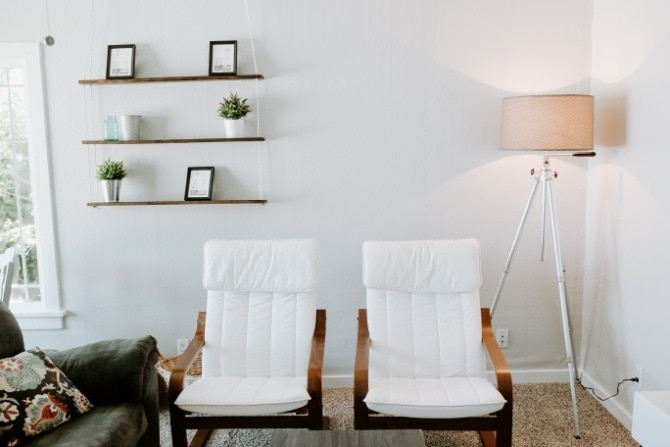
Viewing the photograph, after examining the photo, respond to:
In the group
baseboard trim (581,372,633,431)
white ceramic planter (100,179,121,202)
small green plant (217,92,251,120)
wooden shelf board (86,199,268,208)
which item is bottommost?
baseboard trim (581,372,633,431)

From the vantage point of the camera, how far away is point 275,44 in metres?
3.32

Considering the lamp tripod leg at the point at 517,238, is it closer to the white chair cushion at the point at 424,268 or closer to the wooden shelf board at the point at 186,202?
the white chair cushion at the point at 424,268

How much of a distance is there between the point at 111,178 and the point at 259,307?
47.2 inches

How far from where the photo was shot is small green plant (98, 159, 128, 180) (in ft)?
10.9

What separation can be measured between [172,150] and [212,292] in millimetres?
951

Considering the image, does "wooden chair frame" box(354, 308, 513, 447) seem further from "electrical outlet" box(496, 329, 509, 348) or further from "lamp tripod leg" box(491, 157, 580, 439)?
"electrical outlet" box(496, 329, 509, 348)

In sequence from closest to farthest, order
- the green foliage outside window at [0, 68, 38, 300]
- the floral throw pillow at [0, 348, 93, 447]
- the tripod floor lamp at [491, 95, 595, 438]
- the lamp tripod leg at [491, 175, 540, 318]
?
1. the floral throw pillow at [0, 348, 93, 447]
2. the tripod floor lamp at [491, 95, 595, 438]
3. the lamp tripod leg at [491, 175, 540, 318]
4. the green foliage outside window at [0, 68, 38, 300]

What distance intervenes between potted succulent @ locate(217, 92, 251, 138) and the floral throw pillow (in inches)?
61.1

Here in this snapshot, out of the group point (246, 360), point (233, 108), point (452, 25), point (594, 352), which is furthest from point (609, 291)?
point (233, 108)

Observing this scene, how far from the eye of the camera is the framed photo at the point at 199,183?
3355mm

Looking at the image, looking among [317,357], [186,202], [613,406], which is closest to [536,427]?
[613,406]

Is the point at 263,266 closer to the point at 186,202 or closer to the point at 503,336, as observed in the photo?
the point at 186,202

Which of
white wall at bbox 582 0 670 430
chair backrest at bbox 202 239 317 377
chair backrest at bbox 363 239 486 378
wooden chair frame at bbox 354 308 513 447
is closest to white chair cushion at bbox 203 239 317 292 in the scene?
chair backrest at bbox 202 239 317 377

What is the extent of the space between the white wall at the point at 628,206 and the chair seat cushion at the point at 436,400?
89 cm
